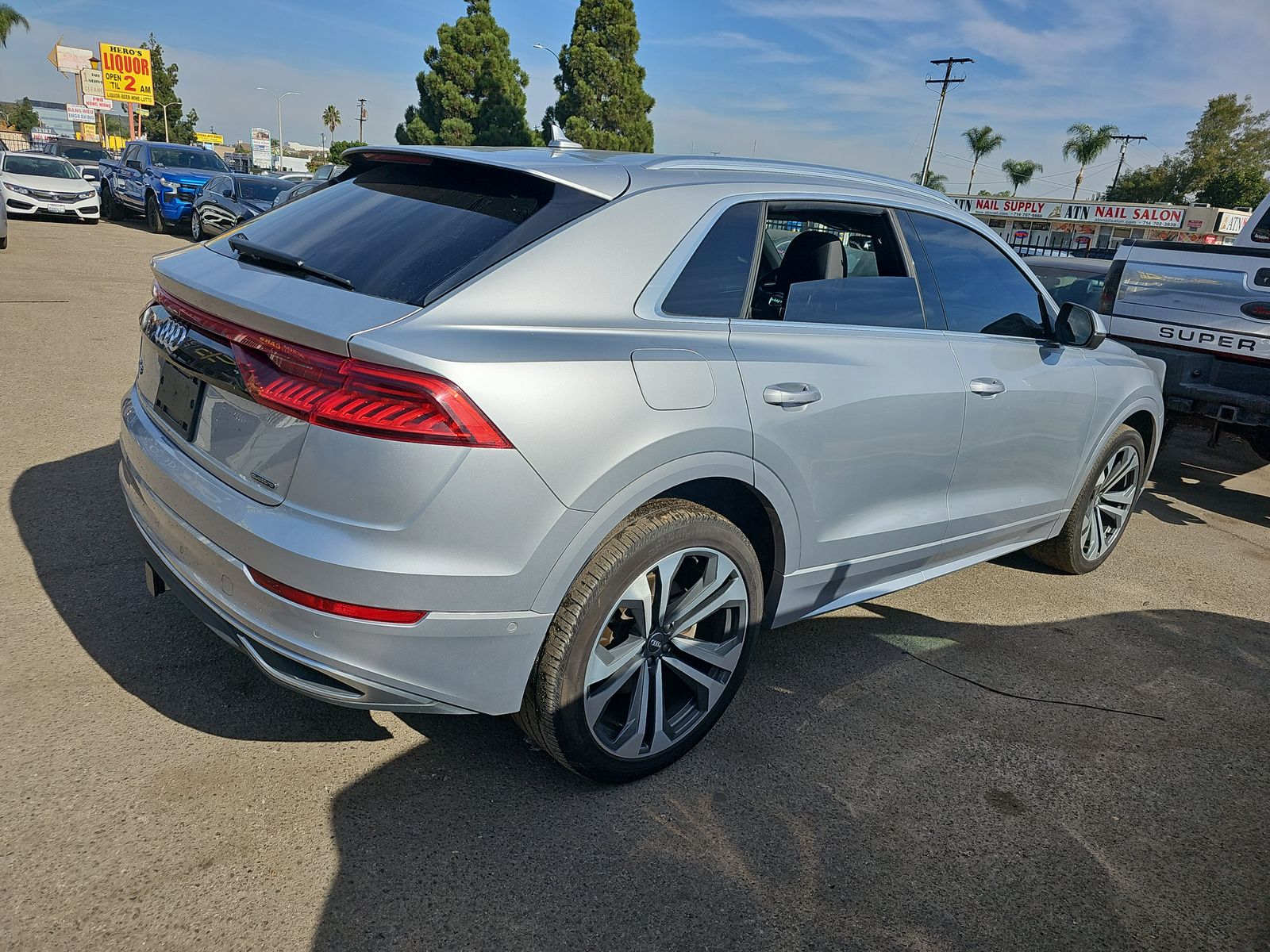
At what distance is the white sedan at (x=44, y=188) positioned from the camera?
714 inches

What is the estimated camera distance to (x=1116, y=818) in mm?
2756

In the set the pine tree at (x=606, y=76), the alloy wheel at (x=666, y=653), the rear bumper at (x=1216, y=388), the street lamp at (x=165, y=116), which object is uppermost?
the pine tree at (x=606, y=76)

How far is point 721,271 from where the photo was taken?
2703 mm

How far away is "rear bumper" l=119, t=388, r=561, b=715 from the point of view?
6.91ft

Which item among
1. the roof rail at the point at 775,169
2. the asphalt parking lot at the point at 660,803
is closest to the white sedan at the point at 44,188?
the asphalt parking lot at the point at 660,803

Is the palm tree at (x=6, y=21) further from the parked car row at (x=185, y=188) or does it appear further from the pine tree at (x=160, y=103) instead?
the parked car row at (x=185, y=188)

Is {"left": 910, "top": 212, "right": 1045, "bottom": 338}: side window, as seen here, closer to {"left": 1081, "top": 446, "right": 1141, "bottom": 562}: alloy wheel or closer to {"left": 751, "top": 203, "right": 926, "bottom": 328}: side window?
{"left": 751, "top": 203, "right": 926, "bottom": 328}: side window

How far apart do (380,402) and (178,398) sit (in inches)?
34.2

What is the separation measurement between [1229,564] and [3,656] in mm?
5990

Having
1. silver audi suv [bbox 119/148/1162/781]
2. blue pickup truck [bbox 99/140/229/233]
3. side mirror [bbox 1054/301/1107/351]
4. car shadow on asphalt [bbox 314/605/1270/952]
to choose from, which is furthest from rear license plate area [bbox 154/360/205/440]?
blue pickup truck [bbox 99/140/229/233]

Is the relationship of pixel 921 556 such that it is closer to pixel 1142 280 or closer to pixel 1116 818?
pixel 1116 818

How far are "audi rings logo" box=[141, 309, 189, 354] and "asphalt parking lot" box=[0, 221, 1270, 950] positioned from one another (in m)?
1.11

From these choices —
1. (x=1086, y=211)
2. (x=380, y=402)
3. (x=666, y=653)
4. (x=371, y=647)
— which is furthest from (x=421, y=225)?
(x=1086, y=211)

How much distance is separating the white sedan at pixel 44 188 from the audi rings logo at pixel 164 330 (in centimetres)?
1917
